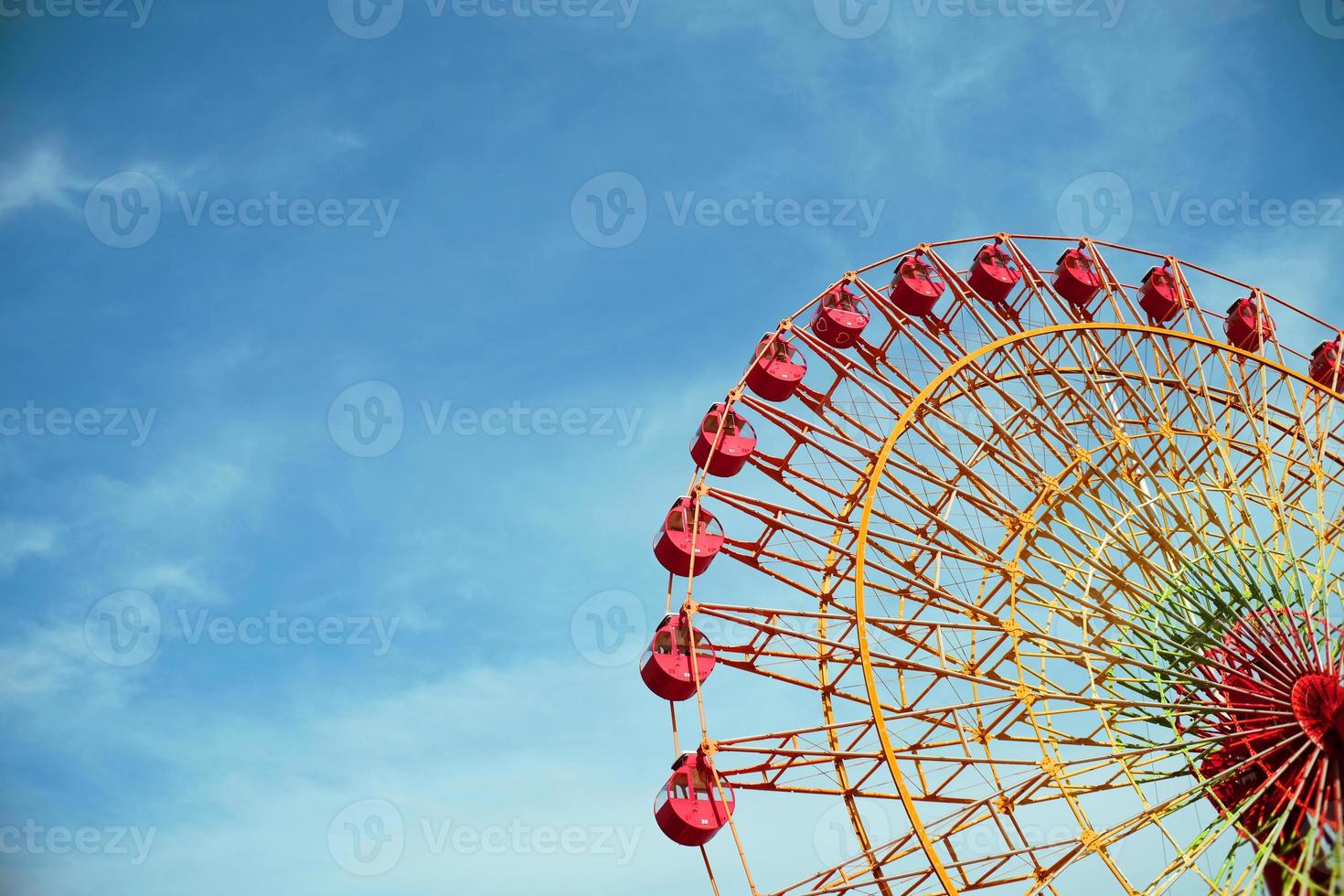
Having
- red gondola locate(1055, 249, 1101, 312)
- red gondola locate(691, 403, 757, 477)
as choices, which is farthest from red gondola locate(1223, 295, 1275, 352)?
red gondola locate(691, 403, 757, 477)

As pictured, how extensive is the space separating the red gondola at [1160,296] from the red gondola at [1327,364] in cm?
316

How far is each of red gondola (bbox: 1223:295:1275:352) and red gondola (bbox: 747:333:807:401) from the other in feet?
32.7

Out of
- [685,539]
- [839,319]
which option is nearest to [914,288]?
[839,319]

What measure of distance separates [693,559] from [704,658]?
1.89 meters

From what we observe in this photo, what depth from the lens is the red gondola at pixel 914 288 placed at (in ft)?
84.9

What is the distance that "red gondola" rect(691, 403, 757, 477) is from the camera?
2483 centimetres

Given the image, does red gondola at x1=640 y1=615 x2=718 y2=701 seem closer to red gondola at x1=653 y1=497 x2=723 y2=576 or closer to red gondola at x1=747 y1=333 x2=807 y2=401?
red gondola at x1=653 y1=497 x2=723 y2=576

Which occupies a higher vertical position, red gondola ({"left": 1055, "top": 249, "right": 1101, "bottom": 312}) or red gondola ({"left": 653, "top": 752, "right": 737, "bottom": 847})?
red gondola ({"left": 1055, "top": 249, "right": 1101, "bottom": 312})

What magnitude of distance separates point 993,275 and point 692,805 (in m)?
12.7

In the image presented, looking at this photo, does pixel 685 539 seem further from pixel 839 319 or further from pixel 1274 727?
pixel 1274 727

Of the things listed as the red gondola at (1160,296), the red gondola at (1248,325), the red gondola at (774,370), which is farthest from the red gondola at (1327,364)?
the red gondola at (774,370)

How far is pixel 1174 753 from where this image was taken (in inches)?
802

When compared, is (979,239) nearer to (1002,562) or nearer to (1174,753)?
(1002,562)

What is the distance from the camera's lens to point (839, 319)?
84.8 feet
